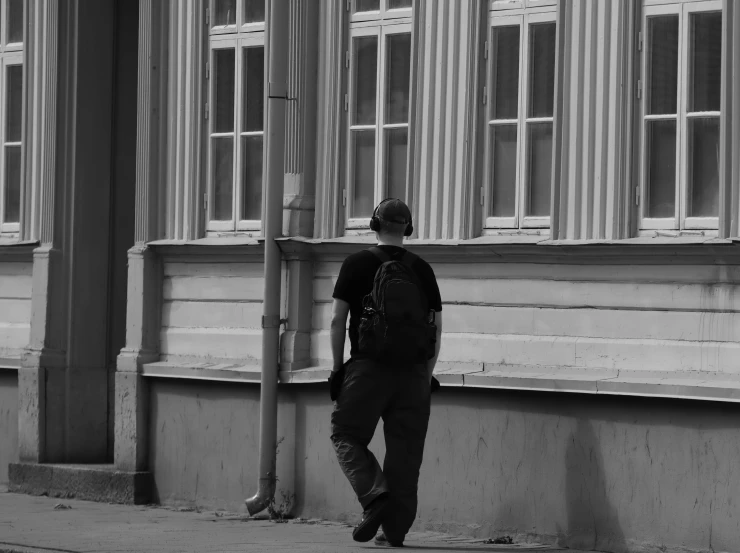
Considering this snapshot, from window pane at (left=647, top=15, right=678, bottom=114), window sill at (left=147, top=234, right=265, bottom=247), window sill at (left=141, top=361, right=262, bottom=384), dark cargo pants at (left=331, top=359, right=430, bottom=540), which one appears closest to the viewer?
dark cargo pants at (left=331, top=359, right=430, bottom=540)

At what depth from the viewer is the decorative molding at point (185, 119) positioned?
1181 cm

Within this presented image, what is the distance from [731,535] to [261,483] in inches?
133

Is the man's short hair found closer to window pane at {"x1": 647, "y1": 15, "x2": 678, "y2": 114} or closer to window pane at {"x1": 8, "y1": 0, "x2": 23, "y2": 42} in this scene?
window pane at {"x1": 647, "y1": 15, "x2": 678, "y2": 114}

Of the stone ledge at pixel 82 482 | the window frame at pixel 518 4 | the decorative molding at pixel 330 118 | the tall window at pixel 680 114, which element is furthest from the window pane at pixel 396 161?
the stone ledge at pixel 82 482

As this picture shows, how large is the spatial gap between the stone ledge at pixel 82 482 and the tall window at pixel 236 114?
1.90 m

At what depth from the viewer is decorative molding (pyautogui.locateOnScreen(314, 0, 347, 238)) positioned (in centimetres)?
1095

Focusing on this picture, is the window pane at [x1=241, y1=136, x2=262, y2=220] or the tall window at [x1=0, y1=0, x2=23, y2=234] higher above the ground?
the tall window at [x1=0, y1=0, x2=23, y2=234]

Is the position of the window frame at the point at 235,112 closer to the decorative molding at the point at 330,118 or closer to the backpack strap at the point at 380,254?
the decorative molding at the point at 330,118

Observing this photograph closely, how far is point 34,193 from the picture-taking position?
13.0 meters

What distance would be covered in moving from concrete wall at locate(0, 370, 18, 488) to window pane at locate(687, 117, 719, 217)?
20.1ft

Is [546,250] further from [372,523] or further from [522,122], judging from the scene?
[372,523]

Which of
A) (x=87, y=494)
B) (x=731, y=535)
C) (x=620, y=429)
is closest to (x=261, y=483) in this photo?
(x=87, y=494)

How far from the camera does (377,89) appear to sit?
10.8 metres

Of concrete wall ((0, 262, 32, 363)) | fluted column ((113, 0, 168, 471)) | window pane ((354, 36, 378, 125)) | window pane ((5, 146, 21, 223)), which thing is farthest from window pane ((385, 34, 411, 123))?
window pane ((5, 146, 21, 223))
